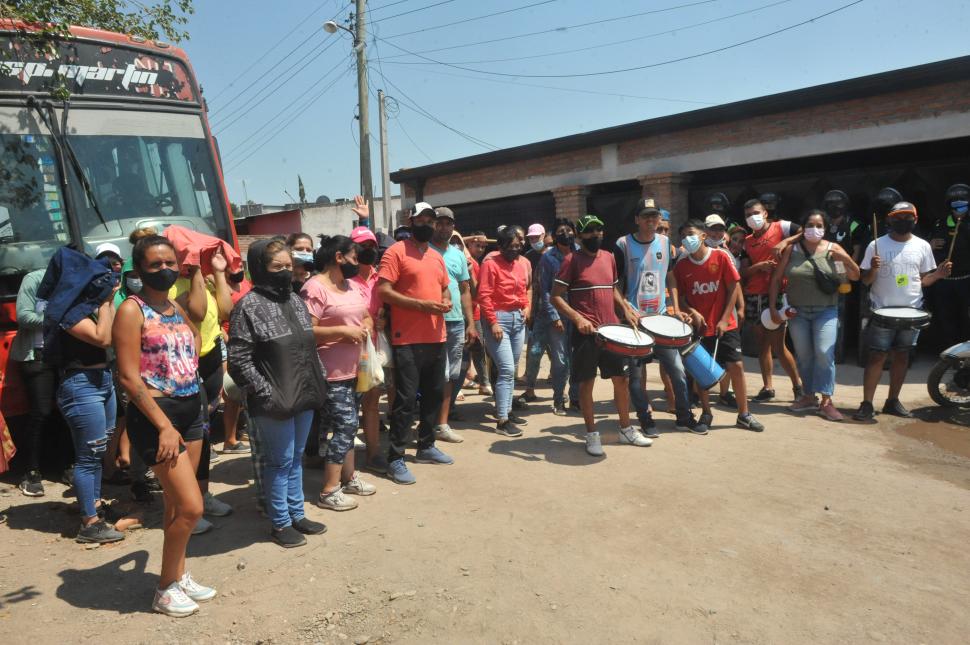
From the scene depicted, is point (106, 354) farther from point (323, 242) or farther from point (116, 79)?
point (116, 79)

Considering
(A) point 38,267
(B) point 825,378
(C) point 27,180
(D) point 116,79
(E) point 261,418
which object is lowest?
(B) point 825,378

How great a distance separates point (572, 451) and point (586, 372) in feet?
2.34

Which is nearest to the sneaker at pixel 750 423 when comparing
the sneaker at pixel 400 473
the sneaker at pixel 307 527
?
the sneaker at pixel 400 473

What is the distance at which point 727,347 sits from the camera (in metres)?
6.26

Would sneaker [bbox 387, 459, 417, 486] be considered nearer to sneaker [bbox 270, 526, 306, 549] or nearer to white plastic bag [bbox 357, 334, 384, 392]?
white plastic bag [bbox 357, 334, 384, 392]

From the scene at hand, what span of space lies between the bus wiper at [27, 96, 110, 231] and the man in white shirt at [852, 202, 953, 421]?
719 cm

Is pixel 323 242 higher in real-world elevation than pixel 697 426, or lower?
higher

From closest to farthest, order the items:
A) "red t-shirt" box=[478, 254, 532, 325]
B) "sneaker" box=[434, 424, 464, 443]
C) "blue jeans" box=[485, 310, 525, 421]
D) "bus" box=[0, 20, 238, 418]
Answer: "bus" box=[0, 20, 238, 418], "sneaker" box=[434, 424, 464, 443], "blue jeans" box=[485, 310, 525, 421], "red t-shirt" box=[478, 254, 532, 325]

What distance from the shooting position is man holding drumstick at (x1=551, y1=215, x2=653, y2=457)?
554cm

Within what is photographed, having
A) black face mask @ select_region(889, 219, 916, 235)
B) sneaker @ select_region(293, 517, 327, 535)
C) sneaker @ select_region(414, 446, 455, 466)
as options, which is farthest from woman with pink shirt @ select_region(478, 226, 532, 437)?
black face mask @ select_region(889, 219, 916, 235)

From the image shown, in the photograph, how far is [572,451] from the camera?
571 centimetres

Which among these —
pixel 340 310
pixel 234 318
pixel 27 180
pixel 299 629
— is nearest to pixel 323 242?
pixel 340 310

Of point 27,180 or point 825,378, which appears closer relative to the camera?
point 27,180

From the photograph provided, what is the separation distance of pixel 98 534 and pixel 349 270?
2.31 meters
